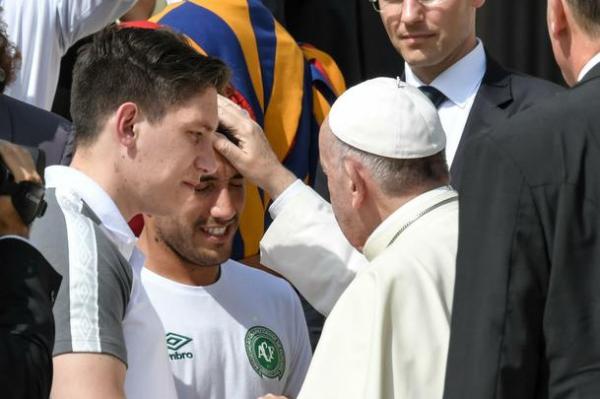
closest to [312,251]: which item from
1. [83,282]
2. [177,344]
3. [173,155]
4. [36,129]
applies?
[177,344]

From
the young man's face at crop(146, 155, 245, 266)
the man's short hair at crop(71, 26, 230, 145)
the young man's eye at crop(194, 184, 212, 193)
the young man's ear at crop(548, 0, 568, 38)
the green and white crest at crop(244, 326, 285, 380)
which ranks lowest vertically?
the green and white crest at crop(244, 326, 285, 380)

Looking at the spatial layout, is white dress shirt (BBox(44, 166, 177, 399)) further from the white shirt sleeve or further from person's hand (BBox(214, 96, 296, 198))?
the white shirt sleeve

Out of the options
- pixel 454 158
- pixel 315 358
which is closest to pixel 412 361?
pixel 315 358

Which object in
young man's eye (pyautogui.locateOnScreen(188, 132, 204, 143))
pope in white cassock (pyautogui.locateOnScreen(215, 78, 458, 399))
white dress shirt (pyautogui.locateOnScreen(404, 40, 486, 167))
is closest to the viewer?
pope in white cassock (pyautogui.locateOnScreen(215, 78, 458, 399))

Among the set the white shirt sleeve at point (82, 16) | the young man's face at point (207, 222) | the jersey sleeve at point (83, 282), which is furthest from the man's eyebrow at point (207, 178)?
the white shirt sleeve at point (82, 16)

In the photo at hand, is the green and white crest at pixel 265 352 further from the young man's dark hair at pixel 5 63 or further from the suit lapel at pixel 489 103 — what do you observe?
the young man's dark hair at pixel 5 63

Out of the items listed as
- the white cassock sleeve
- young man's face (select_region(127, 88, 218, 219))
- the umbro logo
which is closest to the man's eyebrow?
the white cassock sleeve

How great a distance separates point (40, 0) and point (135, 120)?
1.46 meters

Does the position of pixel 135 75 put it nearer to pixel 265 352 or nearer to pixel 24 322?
pixel 265 352

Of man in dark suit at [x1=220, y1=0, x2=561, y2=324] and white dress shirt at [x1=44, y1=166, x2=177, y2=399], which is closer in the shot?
white dress shirt at [x1=44, y1=166, x2=177, y2=399]

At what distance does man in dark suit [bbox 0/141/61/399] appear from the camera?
2.81m

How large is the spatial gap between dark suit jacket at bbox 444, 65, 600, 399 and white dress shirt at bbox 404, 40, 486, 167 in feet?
7.22

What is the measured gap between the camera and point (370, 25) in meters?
6.83

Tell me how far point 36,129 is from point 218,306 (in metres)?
0.75
